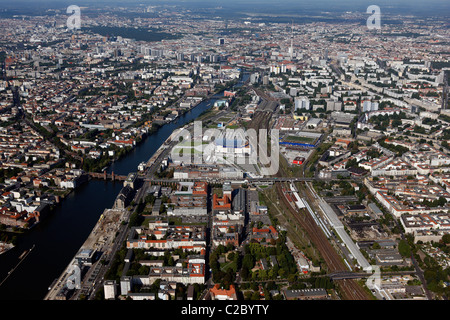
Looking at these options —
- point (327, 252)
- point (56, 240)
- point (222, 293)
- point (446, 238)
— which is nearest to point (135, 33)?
point (56, 240)

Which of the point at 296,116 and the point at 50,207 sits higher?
the point at 296,116

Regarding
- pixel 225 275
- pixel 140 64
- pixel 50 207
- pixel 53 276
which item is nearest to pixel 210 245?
pixel 225 275

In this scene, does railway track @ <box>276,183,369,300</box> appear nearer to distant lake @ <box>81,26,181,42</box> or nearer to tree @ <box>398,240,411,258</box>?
tree @ <box>398,240,411,258</box>

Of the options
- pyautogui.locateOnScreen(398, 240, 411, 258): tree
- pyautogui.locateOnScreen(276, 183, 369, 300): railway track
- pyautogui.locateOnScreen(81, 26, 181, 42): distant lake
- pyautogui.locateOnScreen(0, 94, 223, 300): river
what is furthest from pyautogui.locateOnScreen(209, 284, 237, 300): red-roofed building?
pyautogui.locateOnScreen(81, 26, 181, 42): distant lake

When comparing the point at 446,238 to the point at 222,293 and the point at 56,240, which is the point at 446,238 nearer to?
the point at 222,293

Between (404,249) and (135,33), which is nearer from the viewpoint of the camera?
(404,249)
